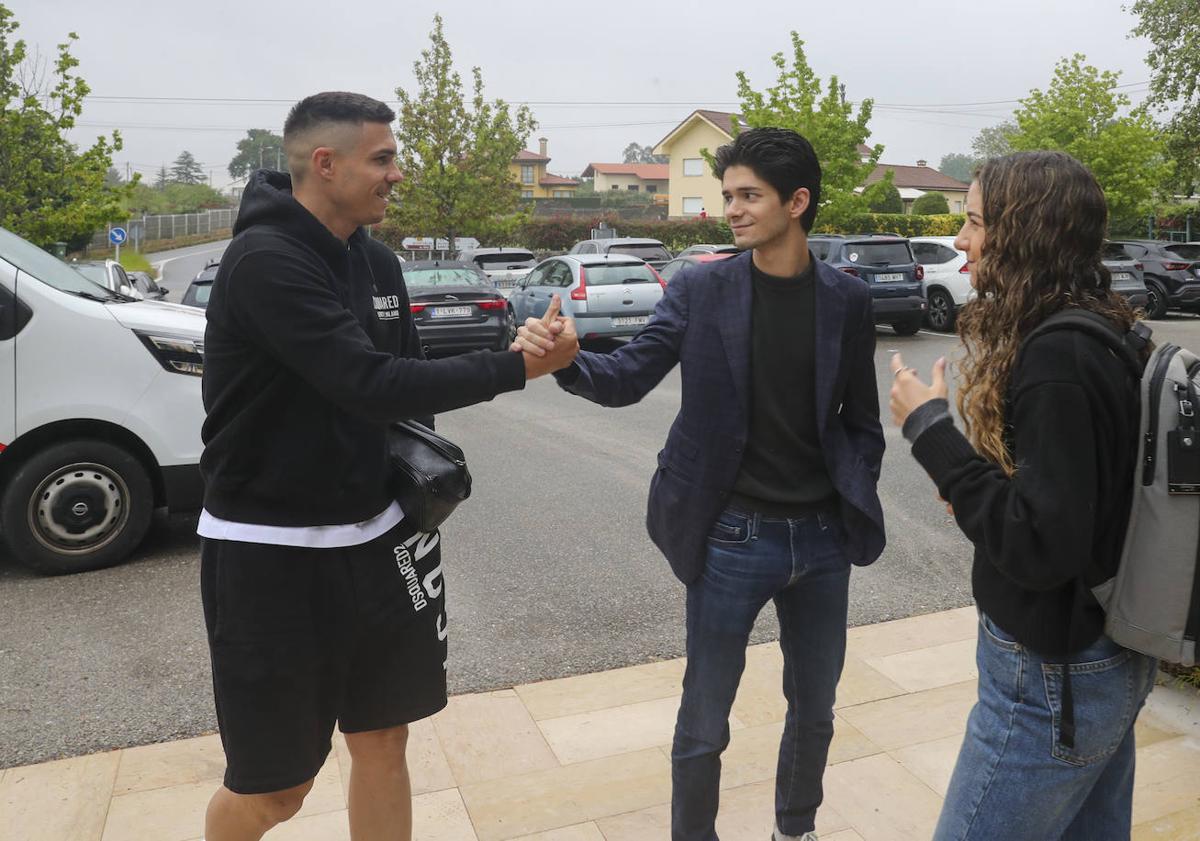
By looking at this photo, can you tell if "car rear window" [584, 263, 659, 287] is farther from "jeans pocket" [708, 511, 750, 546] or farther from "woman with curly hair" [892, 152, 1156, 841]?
"woman with curly hair" [892, 152, 1156, 841]

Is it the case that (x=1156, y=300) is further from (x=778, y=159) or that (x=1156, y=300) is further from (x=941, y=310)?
(x=778, y=159)

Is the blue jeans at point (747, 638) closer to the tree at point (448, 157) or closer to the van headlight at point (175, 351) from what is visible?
the van headlight at point (175, 351)

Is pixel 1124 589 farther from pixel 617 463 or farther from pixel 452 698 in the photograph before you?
pixel 617 463

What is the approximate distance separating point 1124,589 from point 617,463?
6962 mm

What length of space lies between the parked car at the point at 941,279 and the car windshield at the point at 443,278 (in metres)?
8.06

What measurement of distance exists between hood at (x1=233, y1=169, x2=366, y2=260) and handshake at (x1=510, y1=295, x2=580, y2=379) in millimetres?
474

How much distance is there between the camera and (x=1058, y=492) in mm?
1789

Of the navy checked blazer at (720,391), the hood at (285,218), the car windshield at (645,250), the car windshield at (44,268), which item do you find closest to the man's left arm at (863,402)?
the navy checked blazer at (720,391)

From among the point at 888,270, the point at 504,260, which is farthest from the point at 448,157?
the point at 888,270

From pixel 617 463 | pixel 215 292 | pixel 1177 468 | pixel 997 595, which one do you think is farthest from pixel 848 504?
pixel 617 463

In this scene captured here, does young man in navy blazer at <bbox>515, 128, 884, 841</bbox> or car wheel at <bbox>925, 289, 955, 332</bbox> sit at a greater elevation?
young man in navy blazer at <bbox>515, 128, 884, 841</bbox>

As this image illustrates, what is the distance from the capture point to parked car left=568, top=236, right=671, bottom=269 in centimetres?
2191

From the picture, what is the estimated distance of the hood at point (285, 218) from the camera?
2.32 meters

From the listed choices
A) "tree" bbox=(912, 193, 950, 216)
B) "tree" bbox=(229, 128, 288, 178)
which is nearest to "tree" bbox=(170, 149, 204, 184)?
"tree" bbox=(229, 128, 288, 178)
